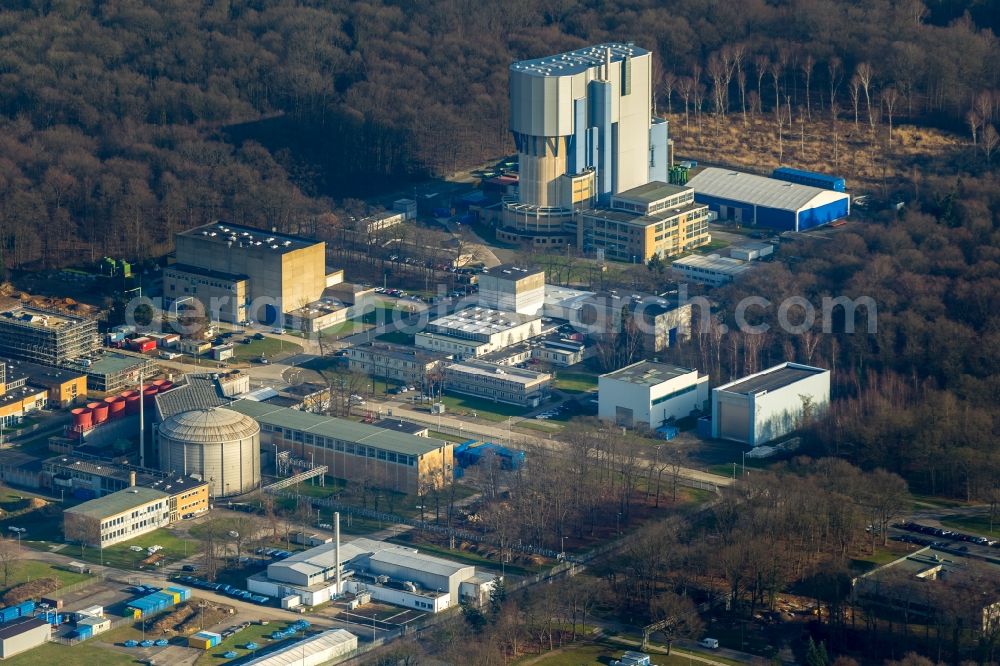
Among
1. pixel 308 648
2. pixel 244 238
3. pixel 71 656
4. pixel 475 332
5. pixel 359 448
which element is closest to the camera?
pixel 308 648

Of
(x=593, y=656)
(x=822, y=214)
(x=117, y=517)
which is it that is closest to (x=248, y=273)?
(x=117, y=517)

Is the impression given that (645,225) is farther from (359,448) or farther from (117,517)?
(117,517)

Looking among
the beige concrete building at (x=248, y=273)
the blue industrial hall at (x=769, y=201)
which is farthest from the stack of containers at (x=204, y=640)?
the blue industrial hall at (x=769, y=201)

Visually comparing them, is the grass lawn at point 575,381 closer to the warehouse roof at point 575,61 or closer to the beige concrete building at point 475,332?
the beige concrete building at point 475,332

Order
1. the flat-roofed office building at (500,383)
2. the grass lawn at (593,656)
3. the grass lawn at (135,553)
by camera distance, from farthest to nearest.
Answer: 1. the flat-roofed office building at (500,383)
2. the grass lawn at (135,553)
3. the grass lawn at (593,656)

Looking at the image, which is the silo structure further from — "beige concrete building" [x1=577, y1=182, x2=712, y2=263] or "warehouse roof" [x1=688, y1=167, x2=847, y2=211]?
"warehouse roof" [x1=688, y1=167, x2=847, y2=211]

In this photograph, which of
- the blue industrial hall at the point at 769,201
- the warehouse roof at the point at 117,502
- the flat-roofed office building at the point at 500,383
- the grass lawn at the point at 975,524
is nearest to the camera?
the warehouse roof at the point at 117,502

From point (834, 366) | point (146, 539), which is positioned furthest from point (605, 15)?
point (146, 539)
